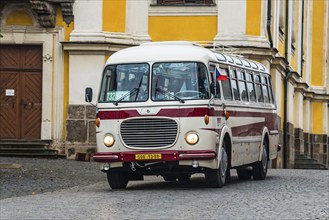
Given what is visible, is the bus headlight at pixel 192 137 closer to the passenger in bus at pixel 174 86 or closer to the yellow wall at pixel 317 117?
the passenger in bus at pixel 174 86

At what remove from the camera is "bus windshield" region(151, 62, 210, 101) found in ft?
64.7

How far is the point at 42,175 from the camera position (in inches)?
952

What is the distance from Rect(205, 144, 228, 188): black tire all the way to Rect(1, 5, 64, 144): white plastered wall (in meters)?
12.9

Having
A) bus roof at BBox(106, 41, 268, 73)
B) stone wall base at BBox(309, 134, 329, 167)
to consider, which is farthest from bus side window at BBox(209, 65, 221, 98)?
stone wall base at BBox(309, 134, 329, 167)

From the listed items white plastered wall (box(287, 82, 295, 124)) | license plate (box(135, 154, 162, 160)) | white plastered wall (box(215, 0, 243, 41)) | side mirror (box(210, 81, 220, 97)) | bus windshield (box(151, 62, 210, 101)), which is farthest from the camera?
white plastered wall (box(287, 82, 295, 124))

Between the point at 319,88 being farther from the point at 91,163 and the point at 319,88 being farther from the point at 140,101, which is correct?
the point at 140,101

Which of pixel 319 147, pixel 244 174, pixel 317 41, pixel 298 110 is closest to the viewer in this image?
pixel 244 174

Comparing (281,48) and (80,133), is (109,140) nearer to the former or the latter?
(80,133)

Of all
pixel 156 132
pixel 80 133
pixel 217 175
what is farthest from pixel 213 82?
pixel 80 133

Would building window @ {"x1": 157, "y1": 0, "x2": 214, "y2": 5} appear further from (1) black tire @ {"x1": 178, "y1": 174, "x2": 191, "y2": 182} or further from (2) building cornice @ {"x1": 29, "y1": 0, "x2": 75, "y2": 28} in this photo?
(1) black tire @ {"x1": 178, "y1": 174, "x2": 191, "y2": 182}

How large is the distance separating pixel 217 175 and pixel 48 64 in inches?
548

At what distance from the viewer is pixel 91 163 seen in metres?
30.2

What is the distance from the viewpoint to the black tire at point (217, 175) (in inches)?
784

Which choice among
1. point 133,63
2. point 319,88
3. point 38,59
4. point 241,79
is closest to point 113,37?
point 38,59
